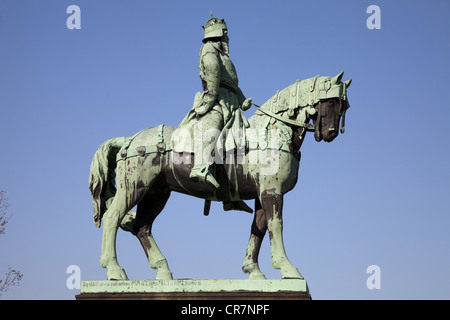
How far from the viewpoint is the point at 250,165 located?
36.2ft

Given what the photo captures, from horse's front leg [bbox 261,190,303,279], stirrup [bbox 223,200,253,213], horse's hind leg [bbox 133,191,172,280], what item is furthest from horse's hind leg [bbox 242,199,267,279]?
horse's hind leg [bbox 133,191,172,280]

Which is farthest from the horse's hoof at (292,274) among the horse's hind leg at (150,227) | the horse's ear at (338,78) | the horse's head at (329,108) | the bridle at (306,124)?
the horse's ear at (338,78)

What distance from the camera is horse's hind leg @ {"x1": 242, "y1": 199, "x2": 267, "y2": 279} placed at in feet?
37.0

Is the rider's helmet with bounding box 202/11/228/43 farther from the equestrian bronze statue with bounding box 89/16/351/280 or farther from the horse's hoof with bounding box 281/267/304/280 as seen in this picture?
the horse's hoof with bounding box 281/267/304/280

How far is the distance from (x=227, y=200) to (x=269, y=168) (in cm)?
96

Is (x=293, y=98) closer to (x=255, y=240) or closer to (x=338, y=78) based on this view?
→ (x=338, y=78)

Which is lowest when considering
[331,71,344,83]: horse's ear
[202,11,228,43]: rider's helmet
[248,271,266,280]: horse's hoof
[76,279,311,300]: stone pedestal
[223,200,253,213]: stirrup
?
[76,279,311,300]: stone pedestal

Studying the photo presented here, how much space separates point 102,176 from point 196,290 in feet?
8.11

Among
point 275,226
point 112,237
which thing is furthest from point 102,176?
point 275,226

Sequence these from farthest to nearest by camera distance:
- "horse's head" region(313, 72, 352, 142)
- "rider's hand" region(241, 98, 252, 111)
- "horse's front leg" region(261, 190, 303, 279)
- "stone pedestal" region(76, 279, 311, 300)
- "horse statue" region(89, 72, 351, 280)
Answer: "rider's hand" region(241, 98, 252, 111) < "horse's head" region(313, 72, 352, 142) < "horse statue" region(89, 72, 351, 280) < "horse's front leg" region(261, 190, 303, 279) < "stone pedestal" region(76, 279, 311, 300)

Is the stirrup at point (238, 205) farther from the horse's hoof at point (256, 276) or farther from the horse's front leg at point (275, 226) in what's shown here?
the horse's hoof at point (256, 276)

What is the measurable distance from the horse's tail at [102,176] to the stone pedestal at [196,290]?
119cm

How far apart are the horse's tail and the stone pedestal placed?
119cm

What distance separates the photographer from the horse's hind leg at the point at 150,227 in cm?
1134
